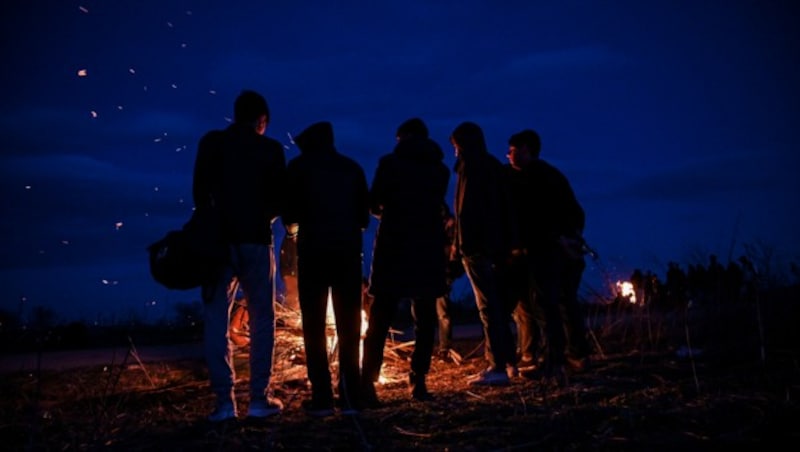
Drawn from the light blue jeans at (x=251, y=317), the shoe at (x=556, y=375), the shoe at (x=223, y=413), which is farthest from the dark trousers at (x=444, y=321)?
the shoe at (x=223, y=413)

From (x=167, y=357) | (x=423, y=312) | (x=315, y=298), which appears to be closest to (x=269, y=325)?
(x=315, y=298)

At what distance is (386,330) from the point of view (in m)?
5.06

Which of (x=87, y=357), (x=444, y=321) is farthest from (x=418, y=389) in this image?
(x=87, y=357)

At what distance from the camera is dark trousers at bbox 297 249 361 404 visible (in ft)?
15.2

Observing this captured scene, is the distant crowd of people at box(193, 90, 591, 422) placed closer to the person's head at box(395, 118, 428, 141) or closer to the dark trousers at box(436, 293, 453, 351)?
the person's head at box(395, 118, 428, 141)

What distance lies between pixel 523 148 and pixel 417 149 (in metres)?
1.41

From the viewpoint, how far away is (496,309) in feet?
18.4

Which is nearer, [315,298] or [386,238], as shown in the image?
[315,298]

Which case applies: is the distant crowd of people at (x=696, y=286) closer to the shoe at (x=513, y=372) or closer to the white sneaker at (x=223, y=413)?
the shoe at (x=513, y=372)

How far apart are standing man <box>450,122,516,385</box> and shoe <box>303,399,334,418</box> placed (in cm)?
138

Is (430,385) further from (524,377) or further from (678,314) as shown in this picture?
(678,314)

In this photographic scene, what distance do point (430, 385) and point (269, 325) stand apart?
1797 mm

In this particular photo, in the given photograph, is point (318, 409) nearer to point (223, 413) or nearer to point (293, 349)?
point (223, 413)

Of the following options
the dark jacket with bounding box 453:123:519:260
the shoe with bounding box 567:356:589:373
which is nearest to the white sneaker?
the dark jacket with bounding box 453:123:519:260
